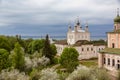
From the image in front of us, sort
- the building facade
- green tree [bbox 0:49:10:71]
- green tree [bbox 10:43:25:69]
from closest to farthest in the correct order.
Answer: green tree [bbox 0:49:10:71] → green tree [bbox 10:43:25:69] → the building facade

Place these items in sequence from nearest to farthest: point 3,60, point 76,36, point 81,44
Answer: point 3,60
point 81,44
point 76,36

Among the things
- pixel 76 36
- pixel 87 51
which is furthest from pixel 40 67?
pixel 76 36

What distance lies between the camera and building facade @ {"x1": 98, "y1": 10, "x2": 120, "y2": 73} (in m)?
41.8

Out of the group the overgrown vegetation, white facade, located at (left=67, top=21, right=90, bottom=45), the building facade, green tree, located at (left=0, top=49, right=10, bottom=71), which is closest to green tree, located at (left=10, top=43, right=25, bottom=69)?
the overgrown vegetation

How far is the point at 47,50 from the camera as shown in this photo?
55.9 meters

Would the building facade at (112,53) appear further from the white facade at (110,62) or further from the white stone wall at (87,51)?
the white stone wall at (87,51)

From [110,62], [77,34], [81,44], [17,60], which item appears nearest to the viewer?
[17,60]

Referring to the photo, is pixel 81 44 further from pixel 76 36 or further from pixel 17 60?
pixel 17 60

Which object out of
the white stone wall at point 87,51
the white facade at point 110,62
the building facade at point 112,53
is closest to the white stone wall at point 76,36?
the white stone wall at point 87,51

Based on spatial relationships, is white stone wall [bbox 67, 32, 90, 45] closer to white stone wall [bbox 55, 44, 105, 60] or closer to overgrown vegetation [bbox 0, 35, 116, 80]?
white stone wall [bbox 55, 44, 105, 60]

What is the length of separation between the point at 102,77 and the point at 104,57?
1743 cm

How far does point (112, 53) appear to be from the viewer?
140ft

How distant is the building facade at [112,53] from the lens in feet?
137

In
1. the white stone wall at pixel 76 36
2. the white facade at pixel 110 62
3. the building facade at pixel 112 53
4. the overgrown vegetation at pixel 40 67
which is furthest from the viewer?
the white stone wall at pixel 76 36
